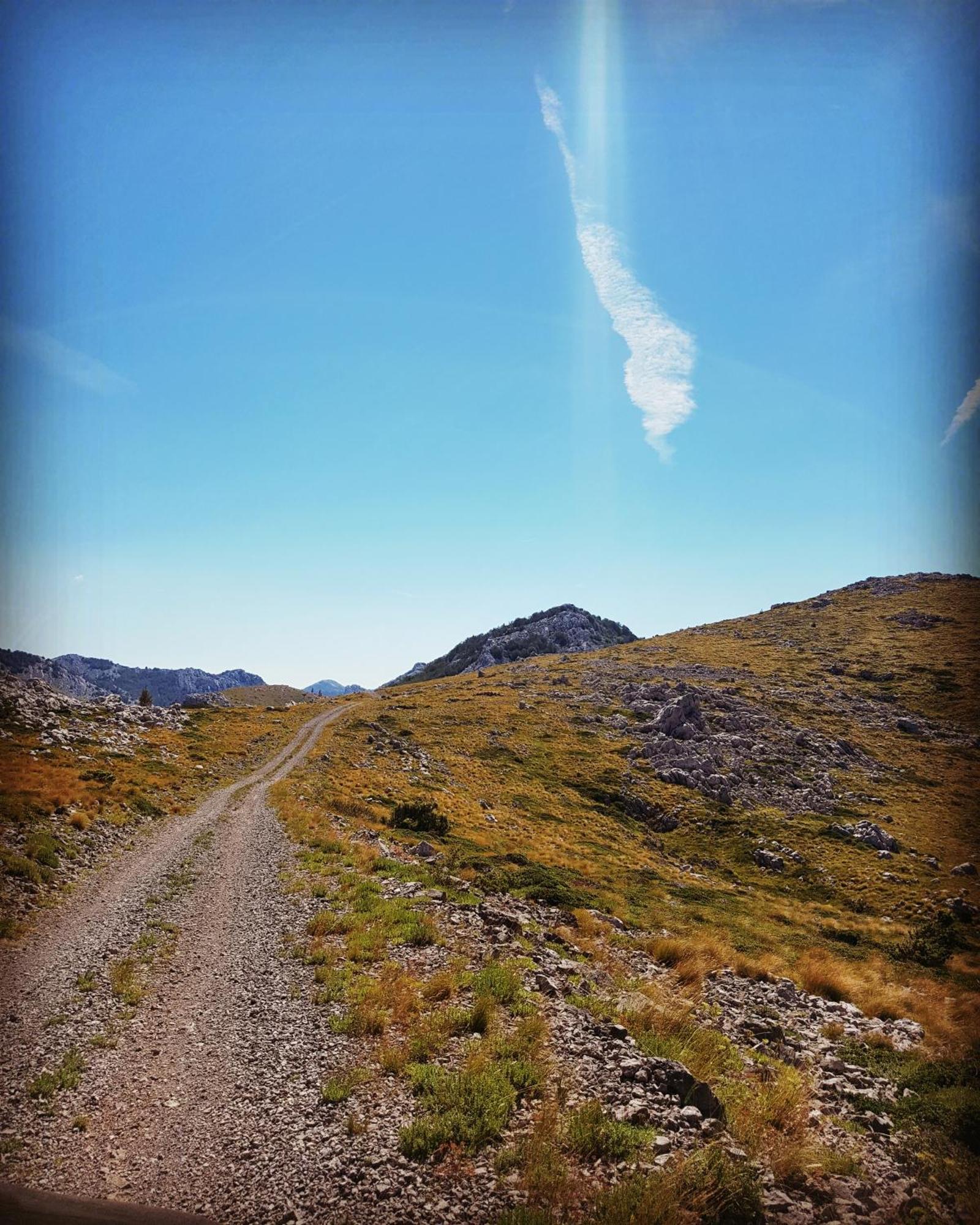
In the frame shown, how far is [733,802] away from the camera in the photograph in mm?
58156

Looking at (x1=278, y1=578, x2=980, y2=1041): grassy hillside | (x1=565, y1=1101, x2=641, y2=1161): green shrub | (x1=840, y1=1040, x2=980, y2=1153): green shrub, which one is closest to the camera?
(x1=565, y1=1101, x2=641, y2=1161): green shrub

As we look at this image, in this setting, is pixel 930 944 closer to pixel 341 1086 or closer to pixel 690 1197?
pixel 690 1197

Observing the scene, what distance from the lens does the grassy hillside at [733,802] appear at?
27953 millimetres

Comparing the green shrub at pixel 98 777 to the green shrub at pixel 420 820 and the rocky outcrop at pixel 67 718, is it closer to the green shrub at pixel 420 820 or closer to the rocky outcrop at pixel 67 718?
the rocky outcrop at pixel 67 718

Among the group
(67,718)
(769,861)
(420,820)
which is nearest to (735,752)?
(769,861)

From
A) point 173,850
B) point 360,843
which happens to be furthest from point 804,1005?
point 173,850

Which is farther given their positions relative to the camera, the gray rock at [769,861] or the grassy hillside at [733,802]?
the gray rock at [769,861]

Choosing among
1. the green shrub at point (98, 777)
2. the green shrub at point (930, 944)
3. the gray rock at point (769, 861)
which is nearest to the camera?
the green shrub at point (930, 944)

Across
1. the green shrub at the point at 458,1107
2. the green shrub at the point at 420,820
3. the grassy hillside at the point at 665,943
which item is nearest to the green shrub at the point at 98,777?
the grassy hillside at the point at 665,943

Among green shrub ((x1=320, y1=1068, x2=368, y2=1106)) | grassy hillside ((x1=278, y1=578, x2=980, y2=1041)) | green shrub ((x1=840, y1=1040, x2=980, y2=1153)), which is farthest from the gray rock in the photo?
green shrub ((x1=320, y1=1068, x2=368, y2=1106))

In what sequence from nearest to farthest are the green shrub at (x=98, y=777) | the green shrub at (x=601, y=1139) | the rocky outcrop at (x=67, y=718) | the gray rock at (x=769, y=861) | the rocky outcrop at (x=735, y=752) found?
the green shrub at (x=601, y=1139), the green shrub at (x=98, y=777), the rocky outcrop at (x=67, y=718), the gray rock at (x=769, y=861), the rocky outcrop at (x=735, y=752)

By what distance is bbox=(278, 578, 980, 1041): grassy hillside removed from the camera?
2795 cm

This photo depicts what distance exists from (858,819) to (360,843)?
53.9 metres

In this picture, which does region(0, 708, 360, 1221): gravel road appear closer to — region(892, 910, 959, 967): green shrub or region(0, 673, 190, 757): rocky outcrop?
region(0, 673, 190, 757): rocky outcrop
